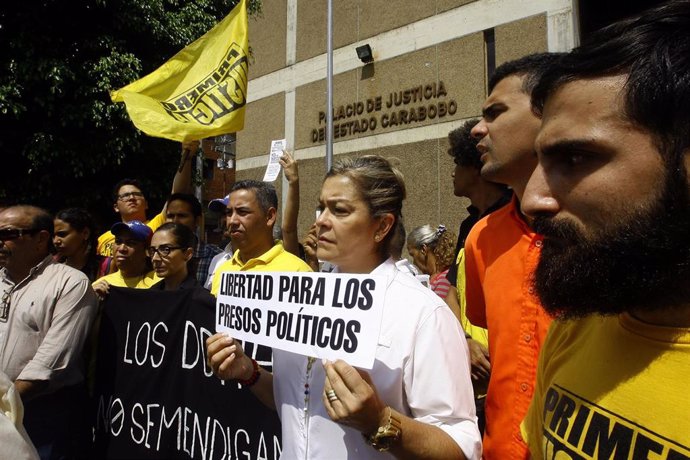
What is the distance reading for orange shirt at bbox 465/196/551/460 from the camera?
189 centimetres

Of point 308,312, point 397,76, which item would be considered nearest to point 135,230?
point 308,312

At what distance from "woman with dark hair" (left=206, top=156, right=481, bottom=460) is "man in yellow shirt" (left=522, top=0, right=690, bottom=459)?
530mm

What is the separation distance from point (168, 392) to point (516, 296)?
2.51m

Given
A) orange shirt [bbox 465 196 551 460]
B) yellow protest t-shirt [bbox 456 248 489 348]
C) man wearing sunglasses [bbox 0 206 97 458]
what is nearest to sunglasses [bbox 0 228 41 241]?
man wearing sunglasses [bbox 0 206 97 458]

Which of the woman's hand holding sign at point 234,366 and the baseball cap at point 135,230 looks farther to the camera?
the baseball cap at point 135,230

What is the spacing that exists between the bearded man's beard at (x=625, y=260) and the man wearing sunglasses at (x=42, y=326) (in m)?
3.27

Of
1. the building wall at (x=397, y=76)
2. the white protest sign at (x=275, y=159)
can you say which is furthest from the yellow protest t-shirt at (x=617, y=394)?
the building wall at (x=397, y=76)

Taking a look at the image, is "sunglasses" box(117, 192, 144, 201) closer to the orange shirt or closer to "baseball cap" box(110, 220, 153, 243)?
"baseball cap" box(110, 220, 153, 243)

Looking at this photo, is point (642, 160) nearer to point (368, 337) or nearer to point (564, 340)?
point (564, 340)

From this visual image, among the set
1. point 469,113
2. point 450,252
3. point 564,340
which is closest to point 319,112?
point 469,113

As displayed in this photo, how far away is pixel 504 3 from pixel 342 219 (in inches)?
341

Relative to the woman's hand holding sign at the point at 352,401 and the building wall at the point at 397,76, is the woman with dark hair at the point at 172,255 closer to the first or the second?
the woman's hand holding sign at the point at 352,401

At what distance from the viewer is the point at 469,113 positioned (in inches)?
384

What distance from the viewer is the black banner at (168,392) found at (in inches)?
126
